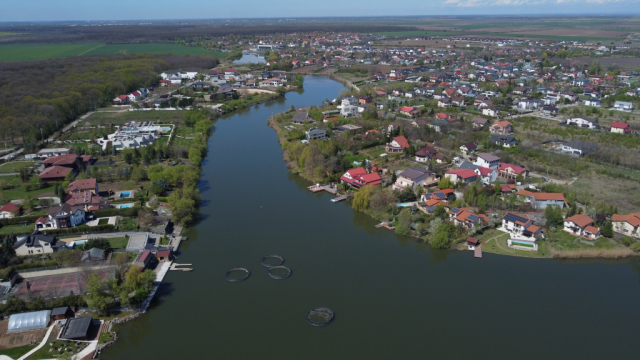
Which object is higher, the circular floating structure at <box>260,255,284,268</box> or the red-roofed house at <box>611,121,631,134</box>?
the red-roofed house at <box>611,121,631,134</box>

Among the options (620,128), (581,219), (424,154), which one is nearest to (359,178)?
(424,154)

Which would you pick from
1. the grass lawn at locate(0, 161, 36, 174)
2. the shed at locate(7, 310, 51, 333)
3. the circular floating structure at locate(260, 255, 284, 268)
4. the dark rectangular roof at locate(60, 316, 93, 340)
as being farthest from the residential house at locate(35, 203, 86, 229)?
the grass lawn at locate(0, 161, 36, 174)

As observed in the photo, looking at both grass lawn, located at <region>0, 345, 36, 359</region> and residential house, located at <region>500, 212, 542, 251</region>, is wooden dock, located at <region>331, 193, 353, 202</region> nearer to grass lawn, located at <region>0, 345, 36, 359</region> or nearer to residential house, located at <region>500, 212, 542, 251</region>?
residential house, located at <region>500, 212, 542, 251</region>

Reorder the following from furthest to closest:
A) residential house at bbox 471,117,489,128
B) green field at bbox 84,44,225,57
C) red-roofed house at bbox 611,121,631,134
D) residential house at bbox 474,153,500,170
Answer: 1. green field at bbox 84,44,225,57
2. residential house at bbox 471,117,489,128
3. red-roofed house at bbox 611,121,631,134
4. residential house at bbox 474,153,500,170

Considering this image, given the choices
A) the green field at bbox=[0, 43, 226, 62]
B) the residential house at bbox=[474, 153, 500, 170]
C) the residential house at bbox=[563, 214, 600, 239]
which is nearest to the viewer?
the residential house at bbox=[563, 214, 600, 239]

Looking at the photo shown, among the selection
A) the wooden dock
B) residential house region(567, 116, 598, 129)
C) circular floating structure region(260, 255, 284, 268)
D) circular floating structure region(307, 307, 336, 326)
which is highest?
residential house region(567, 116, 598, 129)

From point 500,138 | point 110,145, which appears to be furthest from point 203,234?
point 500,138

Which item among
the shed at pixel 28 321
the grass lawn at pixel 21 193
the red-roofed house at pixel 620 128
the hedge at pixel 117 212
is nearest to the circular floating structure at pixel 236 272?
the shed at pixel 28 321

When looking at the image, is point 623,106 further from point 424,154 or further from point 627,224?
point 627,224
